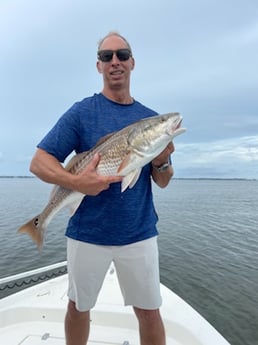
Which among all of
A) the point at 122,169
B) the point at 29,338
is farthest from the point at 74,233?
the point at 29,338

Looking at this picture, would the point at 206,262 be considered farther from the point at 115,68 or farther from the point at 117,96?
the point at 115,68

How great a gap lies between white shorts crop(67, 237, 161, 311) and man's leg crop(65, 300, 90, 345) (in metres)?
0.13

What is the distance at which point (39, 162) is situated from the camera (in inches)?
100

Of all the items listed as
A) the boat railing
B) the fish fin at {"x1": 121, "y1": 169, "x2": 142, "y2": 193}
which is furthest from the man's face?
the boat railing

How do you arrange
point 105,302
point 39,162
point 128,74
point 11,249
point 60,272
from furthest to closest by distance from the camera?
point 11,249 < point 60,272 < point 105,302 < point 128,74 < point 39,162

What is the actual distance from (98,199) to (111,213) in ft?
0.51

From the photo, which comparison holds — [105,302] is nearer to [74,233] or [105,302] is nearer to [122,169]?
[74,233]

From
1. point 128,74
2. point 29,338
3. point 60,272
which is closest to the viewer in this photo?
point 128,74

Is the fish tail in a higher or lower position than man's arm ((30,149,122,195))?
lower

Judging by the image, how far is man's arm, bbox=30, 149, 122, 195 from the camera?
2.35 m

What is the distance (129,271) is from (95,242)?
39 centimetres

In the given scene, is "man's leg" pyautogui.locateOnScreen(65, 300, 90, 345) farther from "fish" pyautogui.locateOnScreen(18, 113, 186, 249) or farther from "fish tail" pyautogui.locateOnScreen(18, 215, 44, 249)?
"fish" pyautogui.locateOnScreen(18, 113, 186, 249)

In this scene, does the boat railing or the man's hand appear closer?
the man's hand

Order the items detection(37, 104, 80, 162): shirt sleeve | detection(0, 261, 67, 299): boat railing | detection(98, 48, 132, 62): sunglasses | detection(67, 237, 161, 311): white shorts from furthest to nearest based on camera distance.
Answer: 1. detection(0, 261, 67, 299): boat railing
2. detection(98, 48, 132, 62): sunglasses
3. detection(67, 237, 161, 311): white shorts
4. detection(37, 104, 80, 162): shirt sleeve
